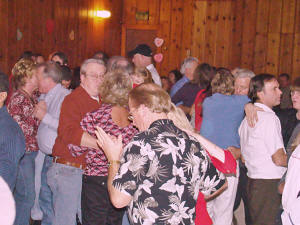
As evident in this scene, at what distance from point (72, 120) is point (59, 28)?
4871 millimetres

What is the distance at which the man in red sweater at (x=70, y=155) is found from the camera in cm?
303

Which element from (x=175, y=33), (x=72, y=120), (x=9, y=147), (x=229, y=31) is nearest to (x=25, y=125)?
(x=72, y=120)

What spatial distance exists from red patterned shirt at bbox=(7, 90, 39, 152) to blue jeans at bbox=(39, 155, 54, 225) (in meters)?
0.28

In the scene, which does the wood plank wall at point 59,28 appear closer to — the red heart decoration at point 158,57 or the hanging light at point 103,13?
the hanging light at point 103,13

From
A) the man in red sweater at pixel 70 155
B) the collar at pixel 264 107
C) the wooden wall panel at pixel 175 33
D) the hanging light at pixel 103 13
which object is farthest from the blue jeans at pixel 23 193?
the wooden wall panel at pixel 175 33

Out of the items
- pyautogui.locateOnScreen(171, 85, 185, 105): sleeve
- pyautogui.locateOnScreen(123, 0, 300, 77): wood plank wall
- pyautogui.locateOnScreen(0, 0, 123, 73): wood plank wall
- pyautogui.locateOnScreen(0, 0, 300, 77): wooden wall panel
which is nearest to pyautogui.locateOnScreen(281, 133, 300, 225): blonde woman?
pyautogui.locateOnScreen(171, 85, 185, 105): sleeve

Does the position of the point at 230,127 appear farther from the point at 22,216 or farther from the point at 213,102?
the point at 22,216

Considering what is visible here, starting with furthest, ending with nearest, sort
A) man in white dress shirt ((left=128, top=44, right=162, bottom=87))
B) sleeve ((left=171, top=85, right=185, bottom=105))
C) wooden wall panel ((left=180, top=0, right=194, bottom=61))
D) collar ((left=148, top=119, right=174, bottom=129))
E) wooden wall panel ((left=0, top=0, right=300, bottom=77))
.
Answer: wooden wall panel ((left=180, top=0, right=194, bottom=61)), wooden wall panel ((left=0, top=0, right=300, bottom=77)), sleeve ((left=171, top=85, right=185, bottom=105)), man in white dress shirt ((left=128, top=44, right=162, bottom=87)), collar ((left=148, top=119, right=174, bottom=129))

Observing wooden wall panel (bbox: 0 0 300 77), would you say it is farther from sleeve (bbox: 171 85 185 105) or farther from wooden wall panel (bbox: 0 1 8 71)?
sleeve (bbox: 171 85 185 105)

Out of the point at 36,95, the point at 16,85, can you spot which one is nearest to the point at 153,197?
the point at 16,85

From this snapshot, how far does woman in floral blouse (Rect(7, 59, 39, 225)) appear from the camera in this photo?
350 centimetres

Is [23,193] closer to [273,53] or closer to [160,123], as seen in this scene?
[160,123]

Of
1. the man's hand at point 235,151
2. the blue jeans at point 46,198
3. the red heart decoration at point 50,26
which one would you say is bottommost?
the blue jeans at point 46,198

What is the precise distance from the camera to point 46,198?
4.10m
